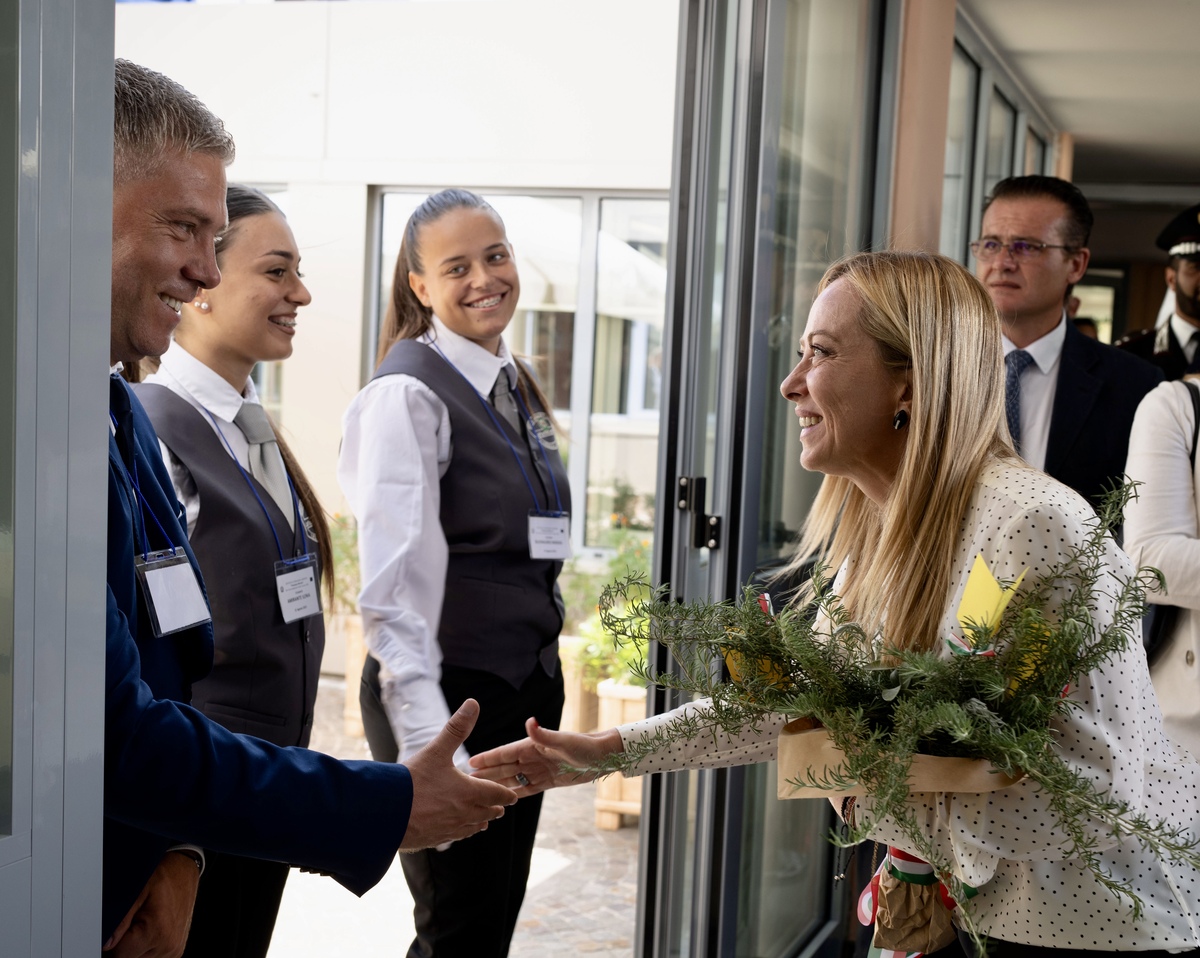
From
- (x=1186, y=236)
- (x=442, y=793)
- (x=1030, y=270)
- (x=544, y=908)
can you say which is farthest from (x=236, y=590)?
(x=1186, y=236)

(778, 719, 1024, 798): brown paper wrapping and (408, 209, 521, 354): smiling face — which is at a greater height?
(408, 209, 521, 354): smiling face

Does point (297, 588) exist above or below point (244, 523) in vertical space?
below

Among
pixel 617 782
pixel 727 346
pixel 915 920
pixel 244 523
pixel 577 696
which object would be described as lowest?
pixel 617 782

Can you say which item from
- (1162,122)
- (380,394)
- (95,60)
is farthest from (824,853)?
(1162,122)

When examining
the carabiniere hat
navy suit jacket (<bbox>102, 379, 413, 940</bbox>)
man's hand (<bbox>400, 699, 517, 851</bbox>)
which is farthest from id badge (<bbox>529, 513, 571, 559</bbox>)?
the carabiniere hat

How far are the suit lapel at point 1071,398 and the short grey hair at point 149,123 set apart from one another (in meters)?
2.13

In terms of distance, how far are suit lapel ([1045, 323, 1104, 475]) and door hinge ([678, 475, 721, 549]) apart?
0.84m

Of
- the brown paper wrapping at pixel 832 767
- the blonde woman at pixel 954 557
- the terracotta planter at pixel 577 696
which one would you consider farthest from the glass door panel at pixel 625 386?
the brown paper wrapping at pixel 832 767

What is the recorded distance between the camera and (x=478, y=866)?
2.30 meters

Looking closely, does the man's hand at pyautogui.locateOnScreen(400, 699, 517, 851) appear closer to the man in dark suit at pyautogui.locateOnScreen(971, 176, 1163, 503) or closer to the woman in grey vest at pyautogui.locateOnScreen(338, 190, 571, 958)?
the woman in grey vest at pyautogui.locateOnScreen(338, 190, 571, 958)

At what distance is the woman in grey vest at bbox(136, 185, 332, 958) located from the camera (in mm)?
1859

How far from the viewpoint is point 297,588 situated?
196cm

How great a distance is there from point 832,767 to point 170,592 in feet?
2.58

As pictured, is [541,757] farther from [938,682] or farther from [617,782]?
[617,782]
